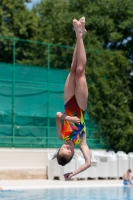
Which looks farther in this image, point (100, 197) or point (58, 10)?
point (58, 10)

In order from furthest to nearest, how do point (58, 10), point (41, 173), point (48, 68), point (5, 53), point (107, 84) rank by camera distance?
point (58, 10)
point (5, 53)
point (107, 84)
point (48, 68)
point (41, 173)

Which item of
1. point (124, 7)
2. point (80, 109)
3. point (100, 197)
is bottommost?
point (100, 197)

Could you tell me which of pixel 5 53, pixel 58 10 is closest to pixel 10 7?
pixel 58 10

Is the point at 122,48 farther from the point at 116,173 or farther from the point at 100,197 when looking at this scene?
the point at 100,197

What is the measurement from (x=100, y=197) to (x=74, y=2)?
1512cm

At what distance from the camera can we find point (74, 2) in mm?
27297

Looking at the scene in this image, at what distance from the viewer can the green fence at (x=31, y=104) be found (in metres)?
20.4

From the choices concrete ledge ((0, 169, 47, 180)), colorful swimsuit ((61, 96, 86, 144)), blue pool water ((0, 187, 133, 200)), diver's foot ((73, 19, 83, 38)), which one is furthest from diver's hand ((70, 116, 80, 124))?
concrete ledge ((0, 169, 47, 180))

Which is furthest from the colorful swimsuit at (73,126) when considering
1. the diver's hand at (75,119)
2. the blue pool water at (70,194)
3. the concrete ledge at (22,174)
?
the concrete ledge at (22,174)

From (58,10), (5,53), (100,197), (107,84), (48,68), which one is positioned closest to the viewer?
(100,197)

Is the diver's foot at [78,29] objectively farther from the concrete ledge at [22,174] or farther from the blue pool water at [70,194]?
the concrete ledge at [22,174]

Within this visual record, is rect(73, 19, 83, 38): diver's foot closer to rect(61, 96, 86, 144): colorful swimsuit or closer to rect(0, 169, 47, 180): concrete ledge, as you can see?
rect(61, 96, 86, 144): colorful swimsuit

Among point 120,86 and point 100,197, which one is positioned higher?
point 120,86

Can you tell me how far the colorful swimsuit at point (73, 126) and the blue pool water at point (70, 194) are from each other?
499cm
